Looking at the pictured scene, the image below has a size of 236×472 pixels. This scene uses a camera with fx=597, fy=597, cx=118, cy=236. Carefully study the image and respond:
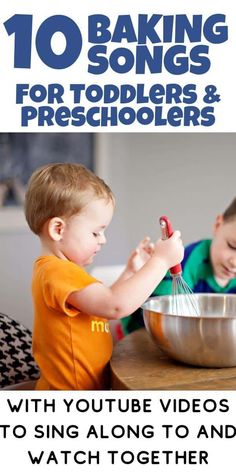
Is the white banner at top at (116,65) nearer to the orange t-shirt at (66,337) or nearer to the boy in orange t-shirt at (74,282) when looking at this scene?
the boy in orange t-shirt at (74,282)

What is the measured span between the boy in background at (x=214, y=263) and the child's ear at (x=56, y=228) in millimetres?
480

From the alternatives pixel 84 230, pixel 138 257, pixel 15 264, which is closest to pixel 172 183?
pixel 15 264

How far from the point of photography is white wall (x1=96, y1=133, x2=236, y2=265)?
241 centimetres

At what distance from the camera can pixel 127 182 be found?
2.42 metres

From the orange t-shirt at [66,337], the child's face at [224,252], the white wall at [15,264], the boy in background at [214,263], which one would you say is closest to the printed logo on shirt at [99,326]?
the orange t-shirt at [66,337]

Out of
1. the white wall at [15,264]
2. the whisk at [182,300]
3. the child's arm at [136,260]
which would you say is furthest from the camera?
the white wall at [15,264]

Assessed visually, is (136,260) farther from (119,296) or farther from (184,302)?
(119,296)

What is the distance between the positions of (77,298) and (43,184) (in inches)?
9.4

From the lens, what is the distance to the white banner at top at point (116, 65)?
1302mm

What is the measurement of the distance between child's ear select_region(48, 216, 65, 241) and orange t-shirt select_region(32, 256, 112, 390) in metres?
0.04
